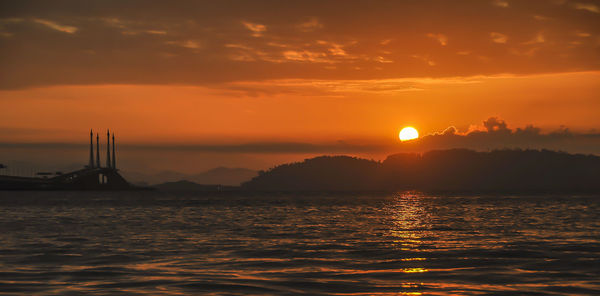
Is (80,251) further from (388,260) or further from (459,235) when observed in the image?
(459,235)

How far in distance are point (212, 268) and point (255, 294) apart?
25.2 ft

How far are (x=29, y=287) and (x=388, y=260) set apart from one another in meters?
17.3

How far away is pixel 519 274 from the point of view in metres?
28.9

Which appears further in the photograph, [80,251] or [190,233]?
[190,233]

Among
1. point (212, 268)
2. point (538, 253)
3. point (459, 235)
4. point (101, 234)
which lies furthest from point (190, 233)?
point (538, 253)

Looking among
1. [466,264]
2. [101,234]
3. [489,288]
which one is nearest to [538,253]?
[466,264]

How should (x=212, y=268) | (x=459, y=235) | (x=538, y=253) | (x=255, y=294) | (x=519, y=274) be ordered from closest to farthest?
(x=255, y=294)
(x=519, y=274)
(x=212, y=268)
(x=538, y=253)
(x=459, y=235)

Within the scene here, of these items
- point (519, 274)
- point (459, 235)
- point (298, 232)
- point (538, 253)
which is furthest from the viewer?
point (298, 232)

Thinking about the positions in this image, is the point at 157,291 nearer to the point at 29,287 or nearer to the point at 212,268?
the point at 29,287

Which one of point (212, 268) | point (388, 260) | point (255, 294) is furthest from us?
point (388, 260)

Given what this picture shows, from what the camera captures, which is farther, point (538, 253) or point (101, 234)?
point (101, 234)

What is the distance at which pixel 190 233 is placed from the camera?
54.9 m

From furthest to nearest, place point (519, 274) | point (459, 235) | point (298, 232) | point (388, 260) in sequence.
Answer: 1. point (298, 232)
2. point (459, 235)
3. point (388, 260)
4. point (519, 274)

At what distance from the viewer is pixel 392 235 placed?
53.2 metres
